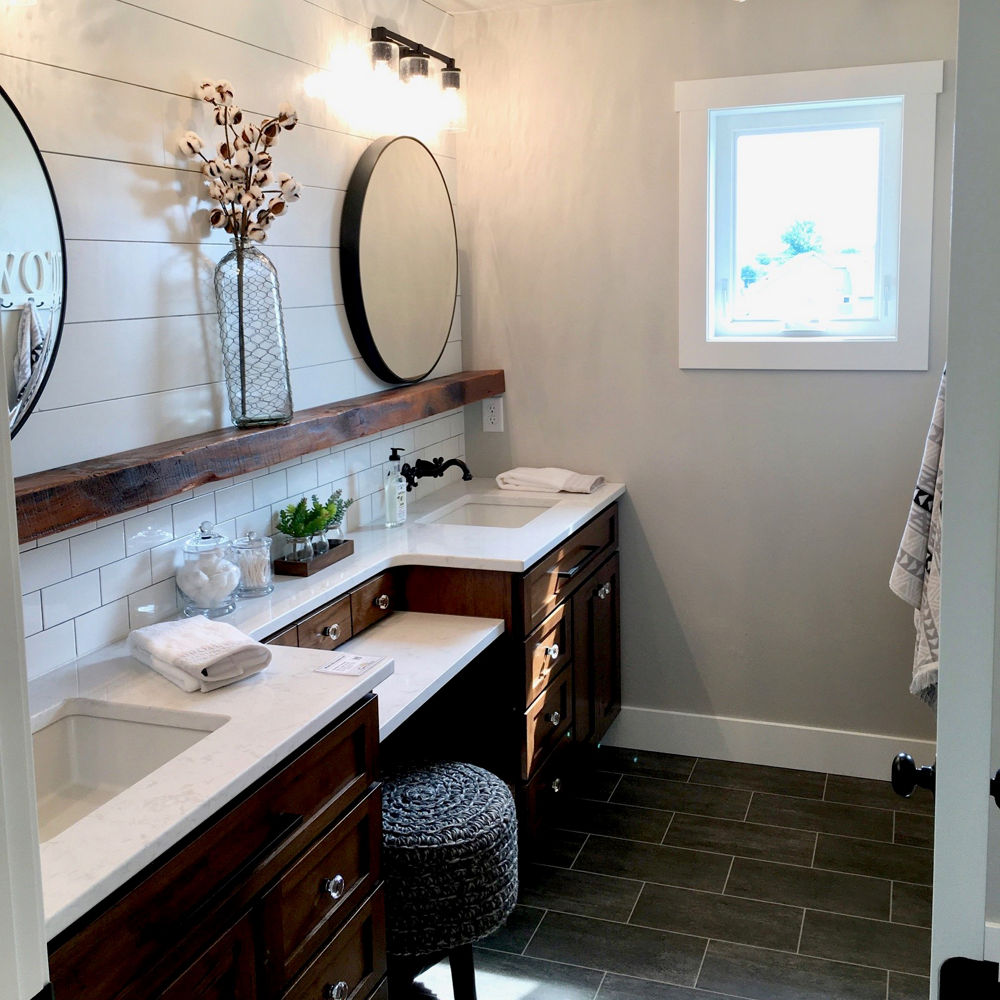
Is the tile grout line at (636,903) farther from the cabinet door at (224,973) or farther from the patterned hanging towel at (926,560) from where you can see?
the cabinet door at (224,973)

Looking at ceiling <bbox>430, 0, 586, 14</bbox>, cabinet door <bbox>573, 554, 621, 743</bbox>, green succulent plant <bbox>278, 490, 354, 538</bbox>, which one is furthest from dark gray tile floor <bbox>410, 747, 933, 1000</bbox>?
ceiling <bbox>430, 0, 586, 14</bbox>

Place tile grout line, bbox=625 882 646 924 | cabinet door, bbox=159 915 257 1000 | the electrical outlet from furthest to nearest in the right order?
the electrical outlet < tile grout line, bbox=625 882 646 924 < cabinet door, bbox=159 915 257 1000

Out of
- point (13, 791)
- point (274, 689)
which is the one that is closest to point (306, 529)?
point (274, 689)

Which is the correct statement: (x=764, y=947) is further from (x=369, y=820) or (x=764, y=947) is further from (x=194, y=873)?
(x=194, y=873)

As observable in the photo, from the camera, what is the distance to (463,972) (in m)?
2.37

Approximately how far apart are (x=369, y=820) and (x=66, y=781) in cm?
51

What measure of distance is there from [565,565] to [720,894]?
3.14 feet

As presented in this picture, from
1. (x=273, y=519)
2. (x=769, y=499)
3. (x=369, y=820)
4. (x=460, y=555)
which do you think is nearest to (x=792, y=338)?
(x=769, y=499)

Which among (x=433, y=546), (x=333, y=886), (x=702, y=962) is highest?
(x=433, y=546)

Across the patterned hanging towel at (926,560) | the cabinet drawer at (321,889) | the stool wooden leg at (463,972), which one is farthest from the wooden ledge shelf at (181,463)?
the patterned hanging towel at (926,560)

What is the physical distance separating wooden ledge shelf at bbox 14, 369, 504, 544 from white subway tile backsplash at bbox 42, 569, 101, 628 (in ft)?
0.56

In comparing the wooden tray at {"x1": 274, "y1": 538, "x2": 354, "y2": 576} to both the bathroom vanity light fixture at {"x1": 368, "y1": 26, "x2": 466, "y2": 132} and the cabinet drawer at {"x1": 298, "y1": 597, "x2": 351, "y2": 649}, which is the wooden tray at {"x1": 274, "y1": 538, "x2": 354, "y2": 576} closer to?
the cabinet drawer at {"x1": 298, "y1": 597, "x2": 351, "y2": 649}

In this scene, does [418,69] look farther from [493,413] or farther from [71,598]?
[71,598]

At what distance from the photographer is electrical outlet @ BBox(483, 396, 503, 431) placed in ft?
12.6
